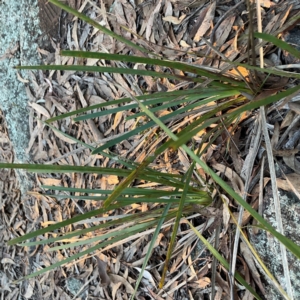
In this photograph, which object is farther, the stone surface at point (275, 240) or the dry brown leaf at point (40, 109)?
the dry brown leaf at point (40, 109)

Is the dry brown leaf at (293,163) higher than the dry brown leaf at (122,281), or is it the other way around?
the dry brown leaf at (293,163)

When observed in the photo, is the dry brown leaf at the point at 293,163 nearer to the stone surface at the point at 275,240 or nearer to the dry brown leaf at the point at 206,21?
the stone surface at the point at 275,240

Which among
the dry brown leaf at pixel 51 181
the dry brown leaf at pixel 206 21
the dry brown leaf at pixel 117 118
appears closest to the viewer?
the dry brown leaf at pixel 206 21

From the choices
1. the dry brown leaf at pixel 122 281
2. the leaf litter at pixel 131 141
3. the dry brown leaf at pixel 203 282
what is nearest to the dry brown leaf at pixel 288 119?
the leaf litter at pixel 131 141

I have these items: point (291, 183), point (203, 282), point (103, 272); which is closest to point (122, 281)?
point (103, 272)

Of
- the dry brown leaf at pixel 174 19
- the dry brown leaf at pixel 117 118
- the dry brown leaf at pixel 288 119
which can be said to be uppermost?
the dry brown leaf at pixel 174 19

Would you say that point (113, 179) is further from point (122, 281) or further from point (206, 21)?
point (206, 21)

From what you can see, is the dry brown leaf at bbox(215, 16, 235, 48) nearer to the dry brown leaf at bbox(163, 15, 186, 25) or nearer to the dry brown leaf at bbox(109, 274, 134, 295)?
the dry brown leaf at bbox(163, 15, 186, 25)

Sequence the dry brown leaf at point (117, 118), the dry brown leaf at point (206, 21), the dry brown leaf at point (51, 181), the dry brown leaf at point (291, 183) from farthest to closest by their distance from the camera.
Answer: the dry brown leaf at point (51, 181)
the dry brown leaf at point (117, 118)
the dry brown leaf at point (206, 21)
the dry brown leaf at point (291, 183)
